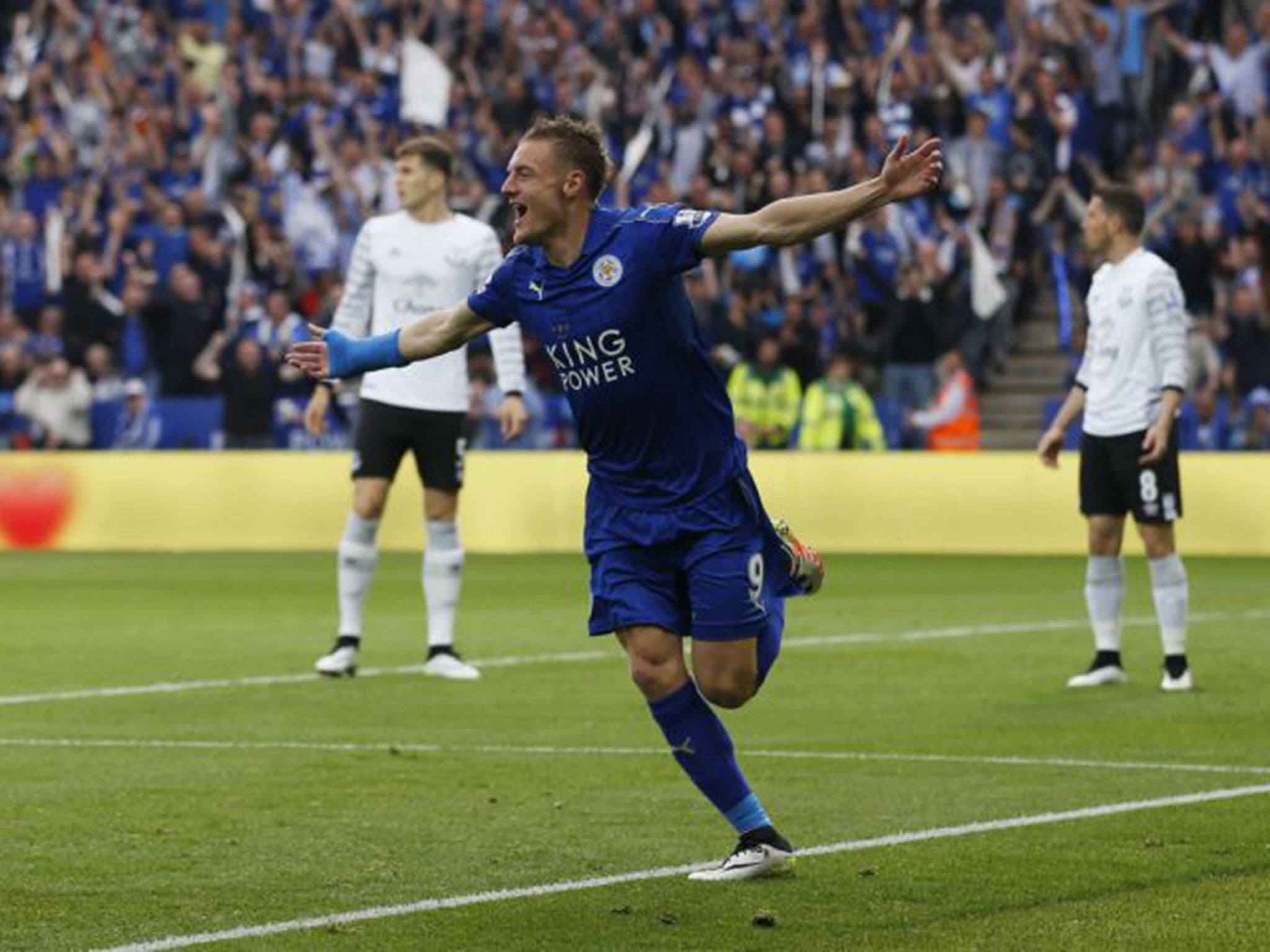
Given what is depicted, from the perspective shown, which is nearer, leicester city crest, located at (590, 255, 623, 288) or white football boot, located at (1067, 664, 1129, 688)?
leicester city crest, located at (590, 255, 623, 288)

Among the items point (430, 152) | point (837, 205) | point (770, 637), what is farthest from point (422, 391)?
point (837, 205)

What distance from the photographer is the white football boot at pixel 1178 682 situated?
1354 cm

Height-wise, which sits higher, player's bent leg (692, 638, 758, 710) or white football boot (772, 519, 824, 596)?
white football boot (772, 519, 824, 596)

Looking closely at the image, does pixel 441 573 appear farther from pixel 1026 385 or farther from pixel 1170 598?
pixel 1026 385

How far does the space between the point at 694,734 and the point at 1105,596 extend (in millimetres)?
6275

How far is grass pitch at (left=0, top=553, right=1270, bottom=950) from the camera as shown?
7.26 metres

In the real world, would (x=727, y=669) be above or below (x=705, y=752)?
above

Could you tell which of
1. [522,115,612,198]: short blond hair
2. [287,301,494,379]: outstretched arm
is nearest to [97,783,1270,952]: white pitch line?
[287,301,494,379]: outstretched arm

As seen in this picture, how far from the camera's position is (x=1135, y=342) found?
13.7 meters

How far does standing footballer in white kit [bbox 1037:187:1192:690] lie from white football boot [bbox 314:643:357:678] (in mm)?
3443

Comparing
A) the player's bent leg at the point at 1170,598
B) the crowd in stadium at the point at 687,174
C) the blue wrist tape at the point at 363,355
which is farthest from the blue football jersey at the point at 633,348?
the crowd in stadium at the point at 687,174

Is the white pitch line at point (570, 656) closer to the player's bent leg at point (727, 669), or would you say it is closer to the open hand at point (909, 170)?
the player's bent leg at point (727, 669)

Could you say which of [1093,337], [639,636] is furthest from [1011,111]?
[639,636]

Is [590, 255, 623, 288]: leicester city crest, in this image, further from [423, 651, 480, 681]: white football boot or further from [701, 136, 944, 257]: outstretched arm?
[423, 651, 480, 681]: white football boot
